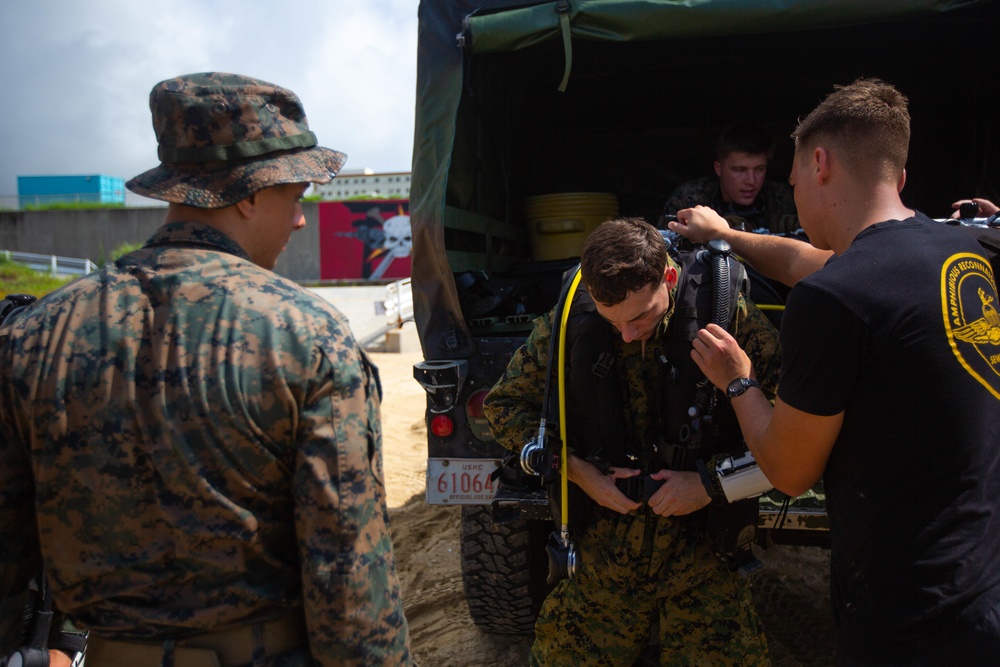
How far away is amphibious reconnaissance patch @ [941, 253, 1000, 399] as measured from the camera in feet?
4.98

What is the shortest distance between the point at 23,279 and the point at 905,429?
26254 millimetres

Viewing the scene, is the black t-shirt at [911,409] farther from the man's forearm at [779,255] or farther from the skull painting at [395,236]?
the skull painting at [395,236]

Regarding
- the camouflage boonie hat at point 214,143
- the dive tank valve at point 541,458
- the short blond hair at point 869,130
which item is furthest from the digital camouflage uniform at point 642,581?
the camouflage boonie hat at point 214,143

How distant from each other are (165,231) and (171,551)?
58cm

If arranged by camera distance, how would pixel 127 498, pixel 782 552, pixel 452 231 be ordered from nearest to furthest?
pixel 127 498 → pixel 452 231 → pixel 782 552

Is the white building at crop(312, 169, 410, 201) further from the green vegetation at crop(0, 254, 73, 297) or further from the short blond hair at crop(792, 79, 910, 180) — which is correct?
the short blond hair at crop(792, 79, 910, 180)

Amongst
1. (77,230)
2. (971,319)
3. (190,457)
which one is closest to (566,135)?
(971,319)

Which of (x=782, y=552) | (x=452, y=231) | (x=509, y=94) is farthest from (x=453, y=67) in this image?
(x=782, y=552)

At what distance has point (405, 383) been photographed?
373 inches

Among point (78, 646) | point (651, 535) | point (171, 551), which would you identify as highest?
point (171, 551)

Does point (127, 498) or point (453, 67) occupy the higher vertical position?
point (453, 67)

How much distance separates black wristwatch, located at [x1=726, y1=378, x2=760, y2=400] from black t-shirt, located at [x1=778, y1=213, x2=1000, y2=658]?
1.08ft

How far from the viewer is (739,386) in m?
1.95

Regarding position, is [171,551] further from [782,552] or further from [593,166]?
[593,166]
